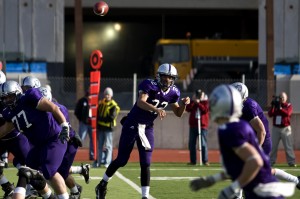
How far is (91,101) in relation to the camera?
20.1 meters

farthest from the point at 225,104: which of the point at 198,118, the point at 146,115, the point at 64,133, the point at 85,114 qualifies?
the point at 85,114

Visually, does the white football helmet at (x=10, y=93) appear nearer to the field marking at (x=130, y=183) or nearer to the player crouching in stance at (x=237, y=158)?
the field marking at (x=130, y=183)

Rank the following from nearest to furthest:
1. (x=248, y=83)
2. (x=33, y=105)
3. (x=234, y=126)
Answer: (x=234, y=126), (x=33, y=105), (x=248, y=83)

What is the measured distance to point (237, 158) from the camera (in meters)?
7.51

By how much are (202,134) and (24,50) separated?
1106cm

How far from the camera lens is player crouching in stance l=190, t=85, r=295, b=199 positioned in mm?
→ 7344

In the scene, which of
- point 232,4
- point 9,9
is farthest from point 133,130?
point 232,4

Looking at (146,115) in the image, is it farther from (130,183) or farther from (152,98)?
(130,183)

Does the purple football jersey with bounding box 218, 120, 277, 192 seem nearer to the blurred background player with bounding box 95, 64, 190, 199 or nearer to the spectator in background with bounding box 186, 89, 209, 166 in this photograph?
the blurred background player with bounding box 95, 64, 190, 199

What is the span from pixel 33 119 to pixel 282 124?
10.6m

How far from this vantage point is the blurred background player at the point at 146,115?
1195 centimetres

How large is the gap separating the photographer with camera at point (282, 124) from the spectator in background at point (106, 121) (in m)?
3.38

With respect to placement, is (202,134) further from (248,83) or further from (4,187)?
(4,187)

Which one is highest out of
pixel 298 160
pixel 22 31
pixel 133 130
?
pixel 22 31
